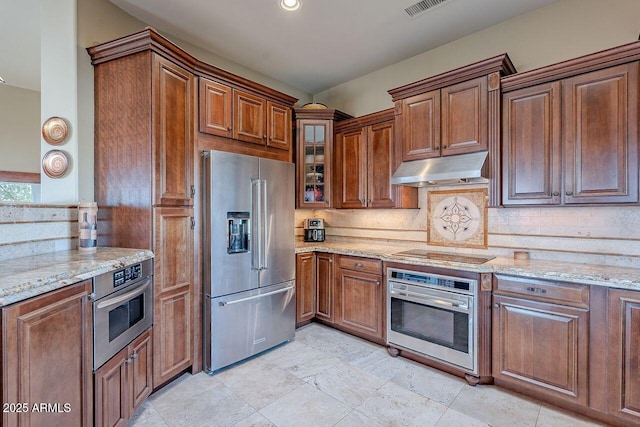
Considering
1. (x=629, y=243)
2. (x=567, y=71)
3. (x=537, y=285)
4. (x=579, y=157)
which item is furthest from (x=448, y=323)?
(x=567, y=71)

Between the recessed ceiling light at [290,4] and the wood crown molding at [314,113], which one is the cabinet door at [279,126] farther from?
the recessed ceiling light at [290,4]

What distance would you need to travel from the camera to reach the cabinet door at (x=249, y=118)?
283 centimetres

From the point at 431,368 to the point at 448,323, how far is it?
1.53 ft

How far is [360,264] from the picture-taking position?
3164 millimetres

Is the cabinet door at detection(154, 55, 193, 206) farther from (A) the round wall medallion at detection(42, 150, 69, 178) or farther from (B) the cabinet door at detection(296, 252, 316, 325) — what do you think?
(B) the cabinet door at detection(296, 252, 316, 325)

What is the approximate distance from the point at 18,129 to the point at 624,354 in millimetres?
6085

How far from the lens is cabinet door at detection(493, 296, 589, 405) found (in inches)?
78.2

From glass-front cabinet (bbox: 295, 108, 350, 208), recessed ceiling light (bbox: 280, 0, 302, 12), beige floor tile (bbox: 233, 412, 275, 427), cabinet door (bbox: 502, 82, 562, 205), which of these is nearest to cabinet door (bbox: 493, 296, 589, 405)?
cabinet door (bbox: 502, 82, 562, 205)

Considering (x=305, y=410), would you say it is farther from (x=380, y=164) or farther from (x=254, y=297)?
(x=380, y=164)

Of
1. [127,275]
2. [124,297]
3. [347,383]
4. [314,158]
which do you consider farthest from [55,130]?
[347,383]

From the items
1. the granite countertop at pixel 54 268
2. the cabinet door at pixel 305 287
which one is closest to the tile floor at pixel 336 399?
the cabinet door at pixel 305 287

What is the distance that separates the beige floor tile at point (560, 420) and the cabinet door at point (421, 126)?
2090 millimetres


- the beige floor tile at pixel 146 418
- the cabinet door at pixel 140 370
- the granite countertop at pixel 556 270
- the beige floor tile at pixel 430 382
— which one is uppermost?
the granite countertop at pixel 556 270

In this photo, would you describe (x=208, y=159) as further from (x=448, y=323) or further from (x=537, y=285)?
(x=537, y=285)
